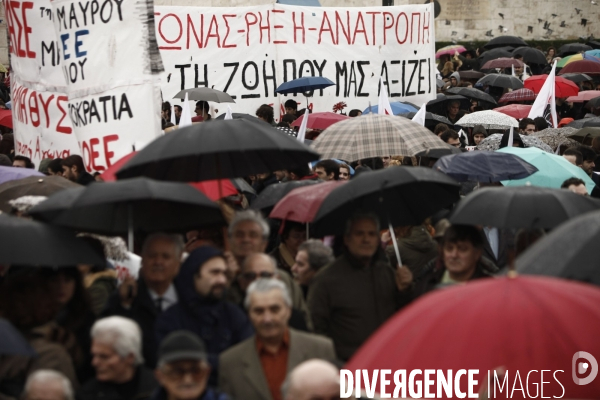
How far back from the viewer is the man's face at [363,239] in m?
6.07

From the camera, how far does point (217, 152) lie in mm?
6492

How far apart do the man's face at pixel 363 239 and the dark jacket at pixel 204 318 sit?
2.95 ft

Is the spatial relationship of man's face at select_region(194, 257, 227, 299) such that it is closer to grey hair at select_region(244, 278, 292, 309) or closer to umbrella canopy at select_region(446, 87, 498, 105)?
grey hair at select_region(244, 278, 292, 309)

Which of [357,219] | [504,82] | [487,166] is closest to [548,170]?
[487,166]

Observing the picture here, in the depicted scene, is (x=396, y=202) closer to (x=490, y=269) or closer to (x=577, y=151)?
(x=490, y=269)

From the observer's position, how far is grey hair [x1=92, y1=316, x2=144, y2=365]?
15.6 feet

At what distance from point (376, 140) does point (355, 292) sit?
93.9 inches

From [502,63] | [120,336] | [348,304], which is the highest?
[120,336]

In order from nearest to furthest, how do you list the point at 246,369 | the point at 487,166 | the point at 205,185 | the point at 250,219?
the point at 246,369, the point at 250,219, the point at 205,185, the point at 487,166

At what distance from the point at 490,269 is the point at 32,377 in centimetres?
254

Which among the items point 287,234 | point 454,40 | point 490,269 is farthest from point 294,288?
point 454,40

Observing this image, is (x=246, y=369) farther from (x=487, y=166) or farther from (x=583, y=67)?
(x=583, y=67)

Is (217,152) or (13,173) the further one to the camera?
(13,173)

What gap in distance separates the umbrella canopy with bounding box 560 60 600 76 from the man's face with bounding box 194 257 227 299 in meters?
17.0
